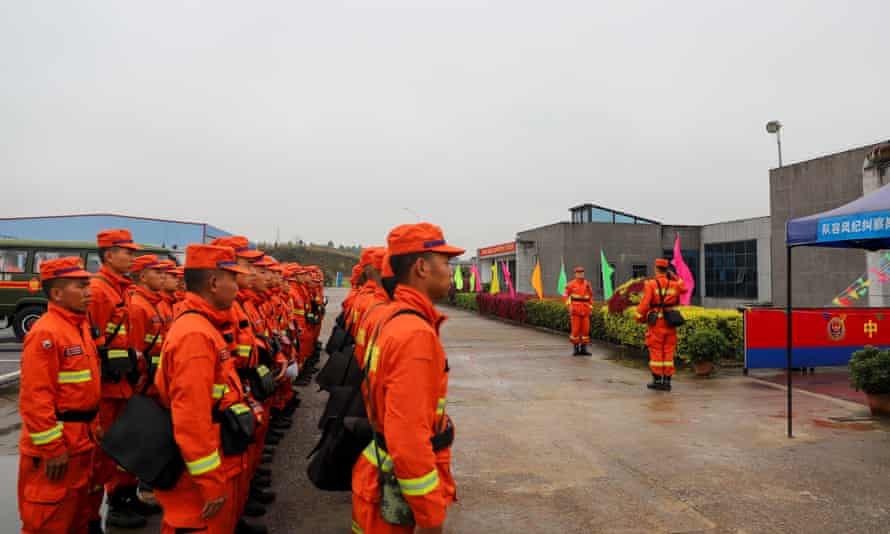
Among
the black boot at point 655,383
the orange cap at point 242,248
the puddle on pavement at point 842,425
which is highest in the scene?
the orange cap at point 242,248

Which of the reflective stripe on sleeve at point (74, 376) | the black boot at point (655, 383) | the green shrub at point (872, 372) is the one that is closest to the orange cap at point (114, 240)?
the reflective stripe on sleeve at point (74, 376)

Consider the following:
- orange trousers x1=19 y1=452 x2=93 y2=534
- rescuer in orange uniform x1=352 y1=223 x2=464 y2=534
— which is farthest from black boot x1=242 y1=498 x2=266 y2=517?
rescuer in orange uniform x1=352 y1=223 x2=464 y2=534

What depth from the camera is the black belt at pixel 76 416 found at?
10.6 ft

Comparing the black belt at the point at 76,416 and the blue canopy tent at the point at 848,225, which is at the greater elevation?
the blue canopy tent at the point at 848,225

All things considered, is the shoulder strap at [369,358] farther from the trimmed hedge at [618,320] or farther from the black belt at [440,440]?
the trimmed hedge at [618,320]

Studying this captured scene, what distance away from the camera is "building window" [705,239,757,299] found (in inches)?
1016

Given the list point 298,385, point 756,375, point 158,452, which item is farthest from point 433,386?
point 756,375

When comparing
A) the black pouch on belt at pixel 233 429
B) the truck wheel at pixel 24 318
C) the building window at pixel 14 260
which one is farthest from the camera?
the building window at pixel 14 260

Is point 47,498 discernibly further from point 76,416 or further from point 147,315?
point 147,315

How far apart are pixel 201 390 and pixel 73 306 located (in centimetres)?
154

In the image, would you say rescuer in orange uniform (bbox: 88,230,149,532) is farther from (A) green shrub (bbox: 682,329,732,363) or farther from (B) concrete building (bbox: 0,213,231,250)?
(B) concrete building (bbox: 0,213,231,250)

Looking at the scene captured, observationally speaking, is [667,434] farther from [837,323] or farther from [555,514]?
[837,323]

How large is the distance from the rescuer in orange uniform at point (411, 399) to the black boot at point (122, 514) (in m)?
2.61

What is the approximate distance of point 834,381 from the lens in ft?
29.4
